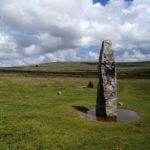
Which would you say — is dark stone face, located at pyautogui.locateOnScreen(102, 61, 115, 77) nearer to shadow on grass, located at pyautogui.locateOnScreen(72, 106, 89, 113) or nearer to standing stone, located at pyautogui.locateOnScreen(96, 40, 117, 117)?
standing stone, located at pyautogui.locateOnScreen(96, 40, 117, 117)

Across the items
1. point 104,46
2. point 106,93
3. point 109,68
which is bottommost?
point 106,93

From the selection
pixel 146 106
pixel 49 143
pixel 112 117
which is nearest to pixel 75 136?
pixel 49 143

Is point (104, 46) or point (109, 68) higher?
point (104, 46)

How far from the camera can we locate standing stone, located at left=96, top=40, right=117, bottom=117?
100ft

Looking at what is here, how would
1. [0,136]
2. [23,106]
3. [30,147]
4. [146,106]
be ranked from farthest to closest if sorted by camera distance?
1. [146,106]
2. [23,106]
3. [0,136]
4. [30,147]

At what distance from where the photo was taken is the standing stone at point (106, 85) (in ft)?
100

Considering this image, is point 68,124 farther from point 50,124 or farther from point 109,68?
point 109,68

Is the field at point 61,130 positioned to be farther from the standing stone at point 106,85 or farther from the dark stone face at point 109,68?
the dark stone face at point 109,68

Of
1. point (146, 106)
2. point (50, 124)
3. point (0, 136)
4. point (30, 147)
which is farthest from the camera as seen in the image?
point (146, 106)

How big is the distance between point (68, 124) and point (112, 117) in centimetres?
617

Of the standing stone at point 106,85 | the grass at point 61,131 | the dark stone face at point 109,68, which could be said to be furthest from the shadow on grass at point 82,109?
the dark stone face at point 109,68

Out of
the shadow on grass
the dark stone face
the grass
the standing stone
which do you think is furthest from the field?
the dark stone face

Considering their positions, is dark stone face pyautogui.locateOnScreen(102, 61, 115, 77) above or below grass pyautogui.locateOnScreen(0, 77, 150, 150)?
above

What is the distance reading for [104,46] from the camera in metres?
31.5
